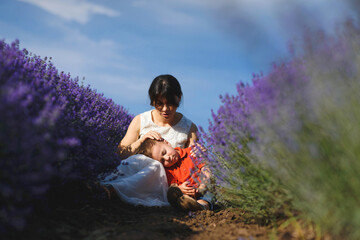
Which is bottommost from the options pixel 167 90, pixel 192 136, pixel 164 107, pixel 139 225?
pixel 139 225

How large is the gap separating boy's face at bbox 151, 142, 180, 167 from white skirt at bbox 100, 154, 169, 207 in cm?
12

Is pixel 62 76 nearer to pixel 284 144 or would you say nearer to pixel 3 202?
pixel 3 202

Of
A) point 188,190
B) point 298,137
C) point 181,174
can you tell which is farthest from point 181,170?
point 298,137

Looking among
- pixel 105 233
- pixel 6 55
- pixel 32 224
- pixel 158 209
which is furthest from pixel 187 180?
pixel 6 55

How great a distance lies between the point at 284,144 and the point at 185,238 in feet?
3.57

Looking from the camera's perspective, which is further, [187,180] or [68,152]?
[187,180]

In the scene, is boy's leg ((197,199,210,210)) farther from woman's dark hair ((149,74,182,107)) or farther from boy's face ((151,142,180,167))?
woman's dark hair ((149,74,182,107))

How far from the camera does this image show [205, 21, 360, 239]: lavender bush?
5.03 ft

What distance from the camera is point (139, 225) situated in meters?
2.57

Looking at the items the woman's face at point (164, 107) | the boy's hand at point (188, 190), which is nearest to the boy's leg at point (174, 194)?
the boy's hand at point (188, 190)

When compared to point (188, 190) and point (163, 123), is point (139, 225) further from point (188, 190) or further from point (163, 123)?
point (163, 123)

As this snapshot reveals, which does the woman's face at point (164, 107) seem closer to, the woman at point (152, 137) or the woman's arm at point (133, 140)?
the woman at point (152, 137)

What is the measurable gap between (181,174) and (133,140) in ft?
3.03

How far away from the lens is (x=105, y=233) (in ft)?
7.18
